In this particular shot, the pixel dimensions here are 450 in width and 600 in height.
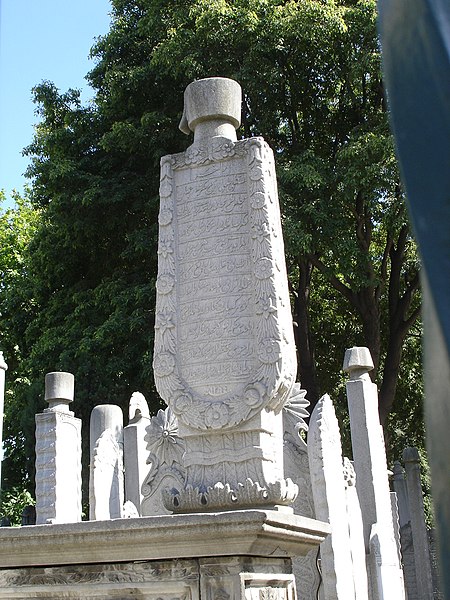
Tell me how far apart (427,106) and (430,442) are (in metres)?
0.24

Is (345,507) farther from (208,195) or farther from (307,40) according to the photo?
(307,40)

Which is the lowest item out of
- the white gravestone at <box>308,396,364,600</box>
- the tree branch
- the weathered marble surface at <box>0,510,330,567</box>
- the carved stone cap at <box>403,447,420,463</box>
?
the weathered marble surface at <box>0,510,330,567</box>

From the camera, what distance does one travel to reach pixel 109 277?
63.7 ft

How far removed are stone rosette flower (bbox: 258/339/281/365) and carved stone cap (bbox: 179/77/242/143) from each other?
1589 mm

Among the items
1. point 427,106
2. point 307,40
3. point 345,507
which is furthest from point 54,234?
point 427,106

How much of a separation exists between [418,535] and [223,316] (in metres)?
13.6

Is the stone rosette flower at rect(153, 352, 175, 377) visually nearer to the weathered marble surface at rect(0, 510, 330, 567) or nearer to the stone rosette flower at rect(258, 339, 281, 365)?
the stone rosette flower at rect(258, 339, 281, 365)

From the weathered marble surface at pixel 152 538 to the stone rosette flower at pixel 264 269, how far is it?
1649 millimetres

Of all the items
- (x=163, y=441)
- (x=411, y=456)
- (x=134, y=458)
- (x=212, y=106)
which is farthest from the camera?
(x=411, y=456)

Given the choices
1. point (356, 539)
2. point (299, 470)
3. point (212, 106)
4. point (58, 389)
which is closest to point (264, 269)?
point (212, 106)

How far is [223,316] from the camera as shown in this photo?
5.37m

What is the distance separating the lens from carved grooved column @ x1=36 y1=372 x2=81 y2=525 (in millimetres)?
9711

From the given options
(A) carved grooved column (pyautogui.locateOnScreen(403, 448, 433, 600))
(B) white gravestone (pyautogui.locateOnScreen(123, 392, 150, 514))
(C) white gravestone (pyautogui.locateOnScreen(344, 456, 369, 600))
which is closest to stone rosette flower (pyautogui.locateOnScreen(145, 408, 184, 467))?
(B) white gravestone (pyautogui.locateOnScreen(123, 392, 150, 514))

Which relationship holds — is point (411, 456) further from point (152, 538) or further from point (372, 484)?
point (152, 538)
